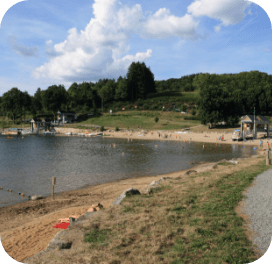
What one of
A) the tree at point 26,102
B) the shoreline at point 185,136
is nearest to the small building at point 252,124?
the shoreline at point 185,136

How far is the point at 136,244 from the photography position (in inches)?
283

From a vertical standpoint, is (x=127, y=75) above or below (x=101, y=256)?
above

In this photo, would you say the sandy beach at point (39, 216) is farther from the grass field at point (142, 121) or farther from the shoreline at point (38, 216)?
the grass field at point (142, 121)

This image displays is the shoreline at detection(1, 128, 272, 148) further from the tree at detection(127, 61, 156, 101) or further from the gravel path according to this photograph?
the tree at detection(127, 61, 156, 101)

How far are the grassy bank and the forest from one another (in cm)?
6849

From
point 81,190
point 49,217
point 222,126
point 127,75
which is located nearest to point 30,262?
point 49,217

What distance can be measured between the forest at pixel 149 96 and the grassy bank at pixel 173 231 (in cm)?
6849

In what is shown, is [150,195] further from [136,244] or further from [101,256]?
[101,256]

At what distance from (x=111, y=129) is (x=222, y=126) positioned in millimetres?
41168

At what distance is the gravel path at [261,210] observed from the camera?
23.3 ft

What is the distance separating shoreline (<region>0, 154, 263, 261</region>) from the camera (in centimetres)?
946

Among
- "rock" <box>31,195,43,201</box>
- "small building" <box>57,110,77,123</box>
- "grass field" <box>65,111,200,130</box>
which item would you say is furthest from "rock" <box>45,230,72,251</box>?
"small building" <box>57,110,77,123</box>

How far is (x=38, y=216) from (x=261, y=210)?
1184cm

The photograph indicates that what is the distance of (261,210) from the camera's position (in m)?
9.37
